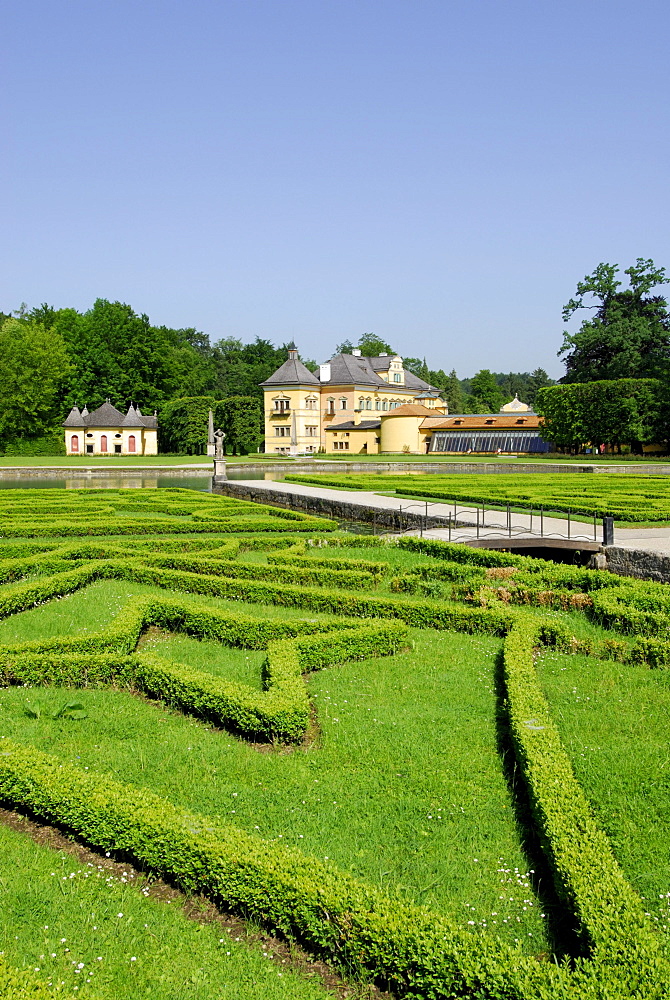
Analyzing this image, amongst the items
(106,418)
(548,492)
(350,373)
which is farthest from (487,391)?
(548,492)

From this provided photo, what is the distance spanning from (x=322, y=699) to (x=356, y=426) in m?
59.6

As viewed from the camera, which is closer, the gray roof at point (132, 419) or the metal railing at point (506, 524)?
the metal railing at point (506, 524)

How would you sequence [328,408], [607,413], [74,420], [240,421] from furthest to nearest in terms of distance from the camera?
[328,408] < [240,421] < [74,420] < [607,413]

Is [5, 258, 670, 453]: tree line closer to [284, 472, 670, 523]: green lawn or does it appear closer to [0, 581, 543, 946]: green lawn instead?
[284, 472, 670, 523]: green lawn

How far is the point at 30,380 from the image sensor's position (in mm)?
58531

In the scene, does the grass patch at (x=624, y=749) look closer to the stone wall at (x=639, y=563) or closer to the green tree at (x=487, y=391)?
the stone wall at (x=639, y=563)

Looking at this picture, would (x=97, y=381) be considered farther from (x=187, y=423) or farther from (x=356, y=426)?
(x=356, y=426)

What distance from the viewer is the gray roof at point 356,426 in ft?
215

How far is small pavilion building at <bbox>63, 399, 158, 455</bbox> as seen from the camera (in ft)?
194

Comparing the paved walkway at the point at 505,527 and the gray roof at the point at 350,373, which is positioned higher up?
the gray roof at the point at 350,373

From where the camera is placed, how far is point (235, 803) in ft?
17.1

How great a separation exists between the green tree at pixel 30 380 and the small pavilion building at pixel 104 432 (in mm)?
2378

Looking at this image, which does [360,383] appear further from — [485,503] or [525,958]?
[525,958]

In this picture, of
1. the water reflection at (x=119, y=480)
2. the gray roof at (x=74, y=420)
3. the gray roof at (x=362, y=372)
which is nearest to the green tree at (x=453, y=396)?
the gray roof at (x=362, y=372)
